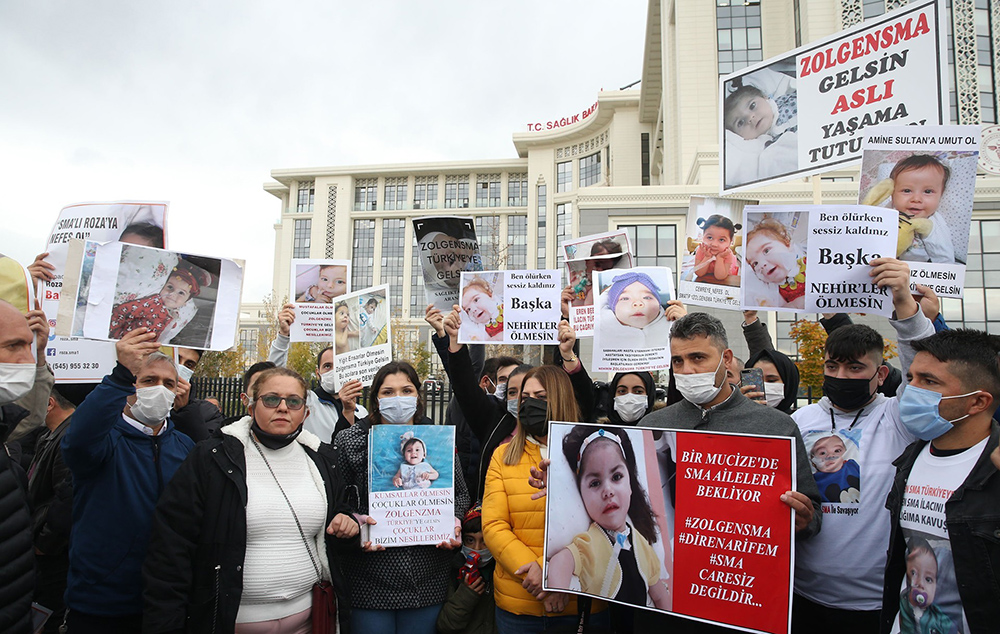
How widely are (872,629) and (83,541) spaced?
4.13m

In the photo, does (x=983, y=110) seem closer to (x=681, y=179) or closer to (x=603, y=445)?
(x=681, y=179)

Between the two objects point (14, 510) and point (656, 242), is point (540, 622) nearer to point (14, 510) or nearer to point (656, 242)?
point (14, 510)

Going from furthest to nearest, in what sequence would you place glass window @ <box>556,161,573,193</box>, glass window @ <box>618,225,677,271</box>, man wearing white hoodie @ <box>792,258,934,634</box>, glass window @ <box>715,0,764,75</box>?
glass window @ <box>556,161,573,193</box> < glass window @ <box>715,0,764,75</box> < glass window @ <box>618,225,677,271</box> < man wearing white hoodie @ <box>792,258,934,634</box>

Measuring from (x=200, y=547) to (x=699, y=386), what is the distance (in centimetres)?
272

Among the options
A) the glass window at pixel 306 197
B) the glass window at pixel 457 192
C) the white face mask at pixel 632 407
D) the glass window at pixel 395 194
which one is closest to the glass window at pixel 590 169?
the glass window at pixel 457 192

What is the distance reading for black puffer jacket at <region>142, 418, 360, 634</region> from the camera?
9.62 ft

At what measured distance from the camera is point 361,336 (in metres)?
5.32

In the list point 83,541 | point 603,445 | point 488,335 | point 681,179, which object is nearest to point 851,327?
point 603,445

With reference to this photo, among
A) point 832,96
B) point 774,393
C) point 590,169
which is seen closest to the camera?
point 832,96

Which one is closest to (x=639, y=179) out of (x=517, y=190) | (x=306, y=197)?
(x=517, y=190)

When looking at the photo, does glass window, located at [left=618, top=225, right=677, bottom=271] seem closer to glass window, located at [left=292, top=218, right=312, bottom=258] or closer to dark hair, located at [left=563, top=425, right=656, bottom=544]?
dark hair, located at [left=563, top=425, right=656, bottom=544]

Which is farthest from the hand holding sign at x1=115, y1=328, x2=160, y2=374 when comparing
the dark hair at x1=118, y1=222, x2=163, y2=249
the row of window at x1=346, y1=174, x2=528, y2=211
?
the row of window at x1=346, y1=174, x2=528, y2=211

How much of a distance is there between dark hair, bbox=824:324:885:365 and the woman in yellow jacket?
1550mm

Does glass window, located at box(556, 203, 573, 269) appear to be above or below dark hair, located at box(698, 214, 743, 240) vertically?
above
